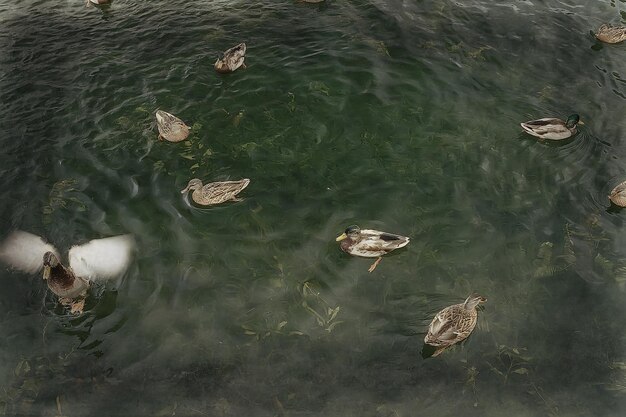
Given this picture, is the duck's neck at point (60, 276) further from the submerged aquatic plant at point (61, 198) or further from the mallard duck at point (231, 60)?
the mallard duck at point (231, 60)

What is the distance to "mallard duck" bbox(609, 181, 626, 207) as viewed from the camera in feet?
33.1

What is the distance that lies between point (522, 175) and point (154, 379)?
8.79 m

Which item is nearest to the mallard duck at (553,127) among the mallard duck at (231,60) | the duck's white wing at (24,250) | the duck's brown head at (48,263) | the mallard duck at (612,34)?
the mallard duck at (612,34)

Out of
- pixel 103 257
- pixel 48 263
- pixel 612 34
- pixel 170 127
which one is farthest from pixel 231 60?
pixel 612 34

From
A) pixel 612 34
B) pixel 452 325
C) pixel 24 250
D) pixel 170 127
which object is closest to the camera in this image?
pixel 452 325

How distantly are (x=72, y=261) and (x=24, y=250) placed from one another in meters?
1.07

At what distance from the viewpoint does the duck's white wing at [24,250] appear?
31.1 ft

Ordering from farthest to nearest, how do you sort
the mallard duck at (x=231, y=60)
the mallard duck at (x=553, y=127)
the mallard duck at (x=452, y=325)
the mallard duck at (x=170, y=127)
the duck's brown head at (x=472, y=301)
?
the mallard duck at (x=231, y=60) → the mallard duck at (x=553, y=127) → the mallard duck at (x=170, y=127) → the duck's brown head at (x=472, y=301) → the mallard duck at (x=452, y=325)

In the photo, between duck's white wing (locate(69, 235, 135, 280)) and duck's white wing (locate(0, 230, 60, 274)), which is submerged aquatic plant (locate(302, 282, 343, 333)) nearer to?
duck's white wing (locate(69, 235, 135, 280))

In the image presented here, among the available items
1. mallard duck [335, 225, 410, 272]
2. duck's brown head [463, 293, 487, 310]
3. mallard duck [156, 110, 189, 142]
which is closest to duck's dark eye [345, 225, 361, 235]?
mallard duck [335, 225, 410, 272]

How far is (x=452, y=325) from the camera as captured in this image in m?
8.05

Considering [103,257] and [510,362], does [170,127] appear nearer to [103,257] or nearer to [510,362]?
[103,257]

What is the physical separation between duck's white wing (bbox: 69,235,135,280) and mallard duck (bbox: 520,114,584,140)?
952 centimetres

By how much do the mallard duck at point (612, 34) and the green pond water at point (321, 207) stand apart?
0.75ft
